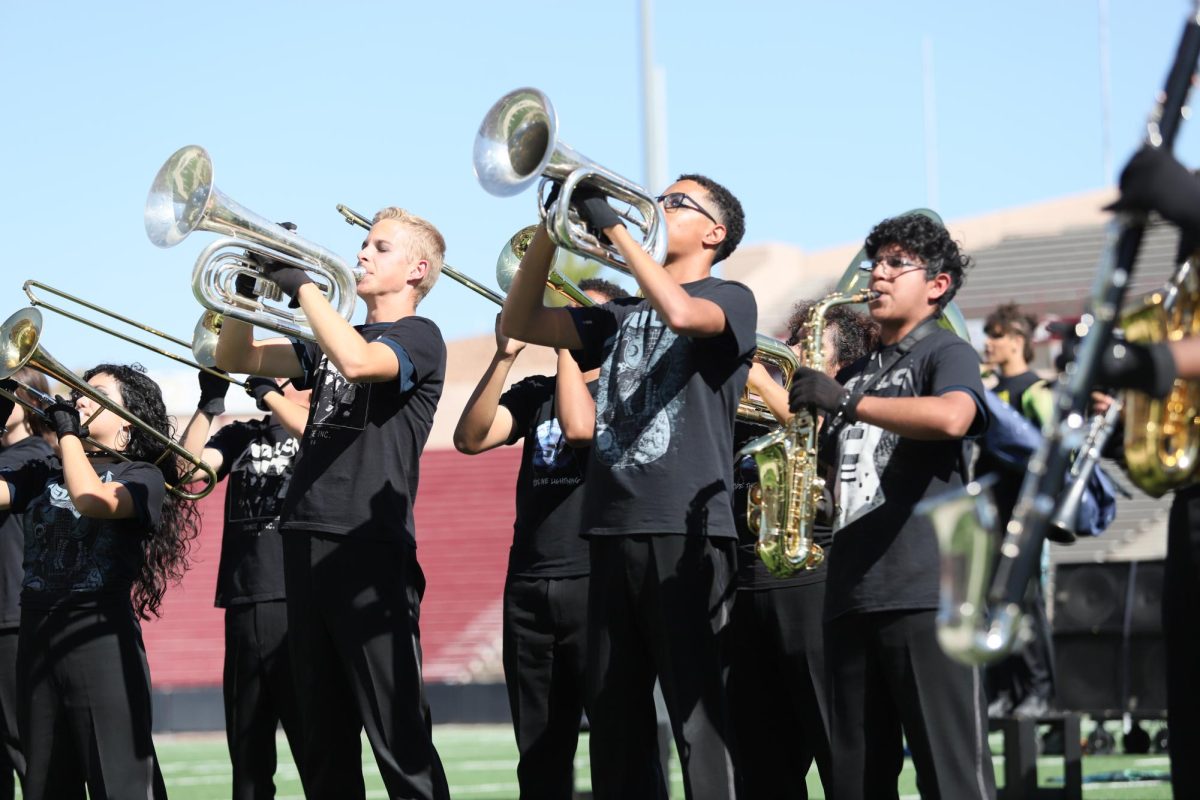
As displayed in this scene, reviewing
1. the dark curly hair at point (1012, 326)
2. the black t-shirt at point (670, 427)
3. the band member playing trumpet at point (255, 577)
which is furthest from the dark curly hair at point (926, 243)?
the dark curly hair at point (1012, 326)

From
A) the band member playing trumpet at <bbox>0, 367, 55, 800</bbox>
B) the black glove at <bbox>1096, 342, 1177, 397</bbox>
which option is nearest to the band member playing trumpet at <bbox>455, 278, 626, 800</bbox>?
the band member playing trumpet at <bbox>0, 367, 55, 800</bbox>

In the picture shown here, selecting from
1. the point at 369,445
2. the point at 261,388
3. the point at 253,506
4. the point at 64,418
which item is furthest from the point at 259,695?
the point at 369,445

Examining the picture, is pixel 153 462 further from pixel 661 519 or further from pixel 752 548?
pixel 661 519

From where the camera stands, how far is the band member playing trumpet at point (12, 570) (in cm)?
683

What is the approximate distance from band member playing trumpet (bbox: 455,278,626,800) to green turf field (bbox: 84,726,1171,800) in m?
2.86

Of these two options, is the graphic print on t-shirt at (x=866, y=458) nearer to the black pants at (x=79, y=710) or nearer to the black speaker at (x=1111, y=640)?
the black pants at (x=79, y=710)

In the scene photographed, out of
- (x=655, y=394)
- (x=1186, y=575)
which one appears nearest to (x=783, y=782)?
(x=655, y=394)

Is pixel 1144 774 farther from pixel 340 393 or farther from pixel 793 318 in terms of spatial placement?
pixel 340 393

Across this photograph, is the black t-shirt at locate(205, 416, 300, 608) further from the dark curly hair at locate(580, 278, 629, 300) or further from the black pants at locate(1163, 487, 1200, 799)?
the black pants at locate(1163, 487, 1200, 799)

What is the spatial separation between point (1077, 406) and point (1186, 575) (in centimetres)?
80

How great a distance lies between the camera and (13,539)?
7.25 m

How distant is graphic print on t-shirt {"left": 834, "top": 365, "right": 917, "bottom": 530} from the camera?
4.64 metres

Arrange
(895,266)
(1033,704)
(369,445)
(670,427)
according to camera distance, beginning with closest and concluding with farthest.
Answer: (670,427), (895,266), (369,445), (1033,704)

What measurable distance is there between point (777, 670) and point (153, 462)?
2631mm
